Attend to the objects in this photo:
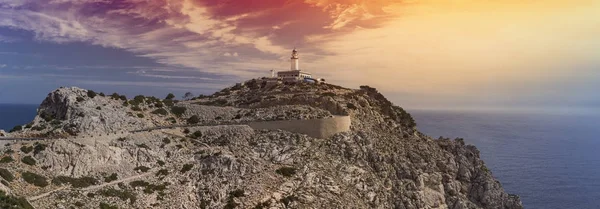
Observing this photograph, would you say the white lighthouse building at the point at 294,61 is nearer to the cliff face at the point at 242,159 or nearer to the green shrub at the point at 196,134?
the cliff face at the point at 242,159

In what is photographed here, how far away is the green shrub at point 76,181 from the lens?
31.7m

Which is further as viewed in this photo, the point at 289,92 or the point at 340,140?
the point at 289,92

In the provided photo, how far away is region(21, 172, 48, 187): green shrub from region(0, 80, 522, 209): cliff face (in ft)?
0.29

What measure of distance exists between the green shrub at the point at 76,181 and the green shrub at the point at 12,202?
5.82m

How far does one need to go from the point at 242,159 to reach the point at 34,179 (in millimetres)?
18917

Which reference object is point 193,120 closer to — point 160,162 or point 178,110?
point 178,110

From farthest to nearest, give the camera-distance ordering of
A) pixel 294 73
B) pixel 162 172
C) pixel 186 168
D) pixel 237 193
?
pixel 294 73 → pixel 186 168 → pixel 162 172 → pixel 237 193

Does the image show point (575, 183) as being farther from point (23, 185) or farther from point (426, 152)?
point (23, 185)

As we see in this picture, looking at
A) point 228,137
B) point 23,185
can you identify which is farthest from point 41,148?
point 228,137

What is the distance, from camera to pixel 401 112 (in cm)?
6994

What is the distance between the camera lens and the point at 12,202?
80.1 ft

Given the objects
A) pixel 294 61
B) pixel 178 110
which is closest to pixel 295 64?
pixel 294 61

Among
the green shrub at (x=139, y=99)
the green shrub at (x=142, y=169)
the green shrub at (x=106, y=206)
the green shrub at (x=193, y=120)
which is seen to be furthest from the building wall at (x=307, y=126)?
the green shrub at (x=106, y=206)

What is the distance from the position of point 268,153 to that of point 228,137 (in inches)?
227
